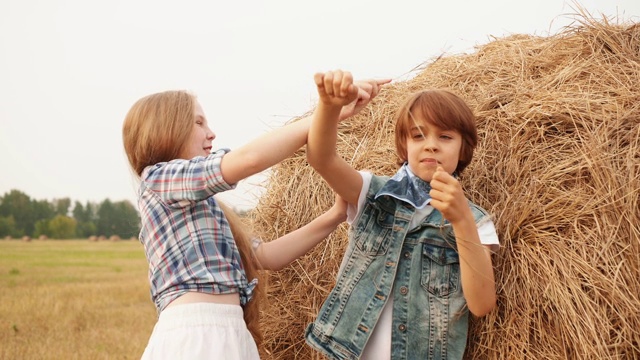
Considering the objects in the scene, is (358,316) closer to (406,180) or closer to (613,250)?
→ (406,180)

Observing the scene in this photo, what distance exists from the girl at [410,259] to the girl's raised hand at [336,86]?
0.26m

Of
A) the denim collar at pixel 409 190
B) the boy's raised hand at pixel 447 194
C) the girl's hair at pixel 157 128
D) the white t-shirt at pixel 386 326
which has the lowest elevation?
the white t-shirt at pixel 386 326

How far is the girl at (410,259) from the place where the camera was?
208 centimetres

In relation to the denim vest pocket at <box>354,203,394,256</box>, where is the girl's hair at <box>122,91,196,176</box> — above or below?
above

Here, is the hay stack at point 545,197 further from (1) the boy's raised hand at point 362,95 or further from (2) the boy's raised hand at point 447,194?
(1) the boy's raised hand at point 362,95

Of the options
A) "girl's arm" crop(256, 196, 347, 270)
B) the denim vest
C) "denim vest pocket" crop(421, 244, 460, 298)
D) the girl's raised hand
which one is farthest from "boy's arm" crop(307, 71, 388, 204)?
"girl's arm" crop(256, 196, 347, 270)

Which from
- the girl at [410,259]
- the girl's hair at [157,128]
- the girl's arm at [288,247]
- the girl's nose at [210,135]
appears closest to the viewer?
the girl at [410,259]

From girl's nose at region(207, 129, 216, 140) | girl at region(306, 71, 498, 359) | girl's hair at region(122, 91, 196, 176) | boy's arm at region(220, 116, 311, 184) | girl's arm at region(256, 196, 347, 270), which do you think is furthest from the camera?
girl's arm at region(256, 196, 347, 270)

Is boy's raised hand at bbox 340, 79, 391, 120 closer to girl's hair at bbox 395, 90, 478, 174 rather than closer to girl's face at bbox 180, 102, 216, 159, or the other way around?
girl's hair at bbox 395, 90, 478, 174

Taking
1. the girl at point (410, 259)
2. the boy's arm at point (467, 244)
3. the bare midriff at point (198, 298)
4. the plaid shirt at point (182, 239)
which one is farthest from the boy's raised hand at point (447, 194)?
the bare midriff at point (198, 298)

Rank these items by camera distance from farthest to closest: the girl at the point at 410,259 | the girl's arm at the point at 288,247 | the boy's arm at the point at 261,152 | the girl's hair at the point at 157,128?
the girl's arm at the point at 288,247 < the girl's hair at the point at 157,128 < the girl at the point at 410,259 < the boy's arm at the point at 261,152

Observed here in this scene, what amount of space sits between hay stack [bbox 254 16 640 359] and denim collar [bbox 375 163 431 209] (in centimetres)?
35

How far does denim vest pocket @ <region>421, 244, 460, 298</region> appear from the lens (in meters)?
2.09

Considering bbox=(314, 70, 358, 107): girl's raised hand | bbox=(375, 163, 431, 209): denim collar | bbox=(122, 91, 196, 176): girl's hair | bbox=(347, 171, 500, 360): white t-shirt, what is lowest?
bbox=(347, 171, 500, 360): white t-shirt
